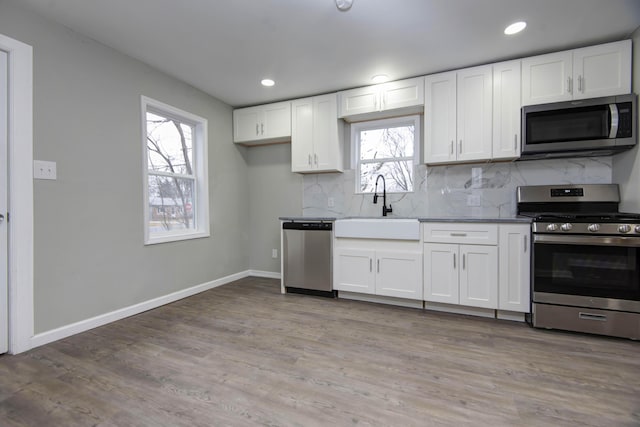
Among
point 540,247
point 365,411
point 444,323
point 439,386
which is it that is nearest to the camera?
point 365,411

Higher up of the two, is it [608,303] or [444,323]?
[608,303]

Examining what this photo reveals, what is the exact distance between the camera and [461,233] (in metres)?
2.67

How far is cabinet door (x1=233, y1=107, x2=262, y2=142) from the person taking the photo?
3.86m

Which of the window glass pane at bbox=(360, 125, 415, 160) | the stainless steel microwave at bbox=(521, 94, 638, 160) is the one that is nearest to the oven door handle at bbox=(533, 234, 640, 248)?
the stainless steel microwave at bbox=(521, 94, 638, 160)

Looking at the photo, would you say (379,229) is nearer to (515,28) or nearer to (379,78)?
(379,78)

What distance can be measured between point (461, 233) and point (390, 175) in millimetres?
1160

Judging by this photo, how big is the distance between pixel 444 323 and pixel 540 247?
1.01 meters

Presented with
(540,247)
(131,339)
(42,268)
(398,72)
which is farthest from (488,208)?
(42,268)

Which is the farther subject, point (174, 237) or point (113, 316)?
point (174, 237)

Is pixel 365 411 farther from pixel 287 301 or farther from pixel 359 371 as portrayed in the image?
pixel 287 301

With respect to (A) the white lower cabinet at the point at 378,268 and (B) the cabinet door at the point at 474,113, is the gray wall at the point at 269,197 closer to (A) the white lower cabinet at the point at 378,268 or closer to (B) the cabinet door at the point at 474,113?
(A) the white lower cabinet at the point at 378,268

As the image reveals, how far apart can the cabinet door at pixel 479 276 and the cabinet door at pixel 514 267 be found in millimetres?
49

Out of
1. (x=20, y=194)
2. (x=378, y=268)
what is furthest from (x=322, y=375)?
(x=20, y=194)

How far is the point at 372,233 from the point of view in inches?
118
